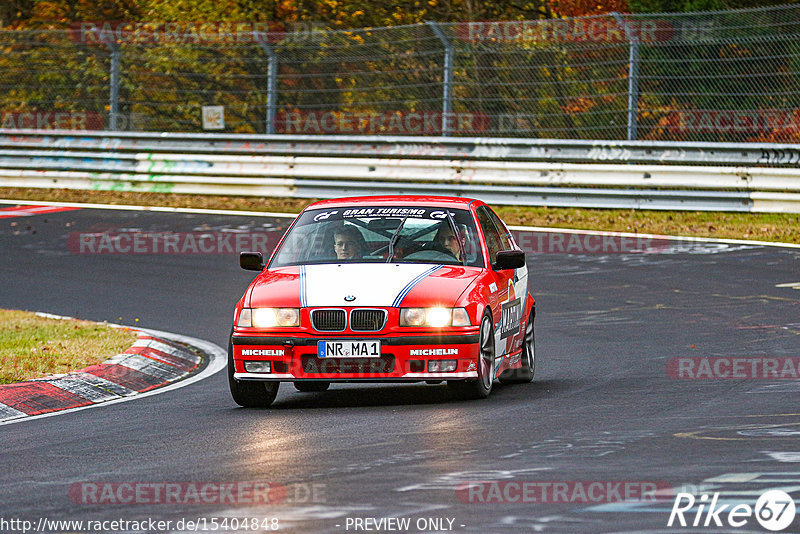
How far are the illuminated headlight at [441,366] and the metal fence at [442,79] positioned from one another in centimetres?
1332

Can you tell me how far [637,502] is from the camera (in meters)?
5.83

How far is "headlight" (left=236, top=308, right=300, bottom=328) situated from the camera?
908 cm

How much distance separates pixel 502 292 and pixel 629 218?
1185 centimetres

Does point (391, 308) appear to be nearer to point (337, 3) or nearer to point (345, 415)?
point (345, 415)

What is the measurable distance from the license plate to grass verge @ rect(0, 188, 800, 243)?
1134cm

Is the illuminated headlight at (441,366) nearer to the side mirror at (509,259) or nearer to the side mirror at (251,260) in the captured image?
the side mirror at (509,259)

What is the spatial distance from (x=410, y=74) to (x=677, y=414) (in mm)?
16563

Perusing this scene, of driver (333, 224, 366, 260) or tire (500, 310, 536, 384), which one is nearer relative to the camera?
driver (333, 224, 366, 260)

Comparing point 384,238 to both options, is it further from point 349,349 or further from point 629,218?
point 629,218

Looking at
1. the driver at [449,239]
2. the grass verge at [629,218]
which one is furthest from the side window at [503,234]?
the grass verge at [629,218]

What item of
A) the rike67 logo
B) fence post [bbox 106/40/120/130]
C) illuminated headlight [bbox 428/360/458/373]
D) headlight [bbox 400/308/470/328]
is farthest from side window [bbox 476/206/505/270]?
fence post [bbox 106/40/120/130]

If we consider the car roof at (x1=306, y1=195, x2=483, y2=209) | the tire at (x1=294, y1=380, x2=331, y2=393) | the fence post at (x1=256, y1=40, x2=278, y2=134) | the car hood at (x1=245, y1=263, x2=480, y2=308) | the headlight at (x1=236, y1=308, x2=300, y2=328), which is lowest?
the tire at (x1=294, y1=380, x2=331, y2=393)

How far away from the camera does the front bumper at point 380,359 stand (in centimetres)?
894

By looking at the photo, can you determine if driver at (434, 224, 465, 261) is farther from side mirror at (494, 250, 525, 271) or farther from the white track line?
the white track line
